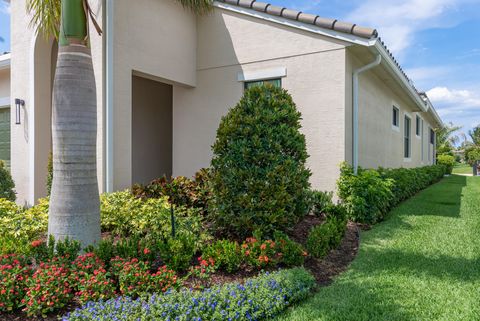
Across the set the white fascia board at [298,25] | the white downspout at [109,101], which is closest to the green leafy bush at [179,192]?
the white downspout at [109,101]

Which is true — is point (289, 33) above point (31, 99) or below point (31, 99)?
above

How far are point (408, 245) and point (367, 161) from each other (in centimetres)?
412

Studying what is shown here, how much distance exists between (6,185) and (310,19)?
8159 mm

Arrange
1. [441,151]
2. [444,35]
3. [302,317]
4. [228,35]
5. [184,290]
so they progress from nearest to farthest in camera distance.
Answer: [302,317] < [184,290] < [228,35] < [444,35] < [441,151]

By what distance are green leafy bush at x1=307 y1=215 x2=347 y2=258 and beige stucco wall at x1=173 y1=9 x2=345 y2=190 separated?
2162mm

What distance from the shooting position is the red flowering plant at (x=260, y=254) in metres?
4.29

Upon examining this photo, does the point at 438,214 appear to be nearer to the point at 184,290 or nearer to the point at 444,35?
the point at 184,290

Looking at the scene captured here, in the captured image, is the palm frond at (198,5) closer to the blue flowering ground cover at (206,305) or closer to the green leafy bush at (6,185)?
the green leafy bush at (6,185)

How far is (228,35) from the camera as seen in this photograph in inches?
358

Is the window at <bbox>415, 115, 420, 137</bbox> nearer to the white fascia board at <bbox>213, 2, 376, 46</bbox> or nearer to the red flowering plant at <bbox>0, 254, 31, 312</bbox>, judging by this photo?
the white fascia board at <bbox>213, 2, 376, 46</bbox>

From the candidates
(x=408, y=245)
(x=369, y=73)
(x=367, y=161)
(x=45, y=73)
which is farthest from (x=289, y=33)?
(x=45, y=73)

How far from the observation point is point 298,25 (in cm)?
804

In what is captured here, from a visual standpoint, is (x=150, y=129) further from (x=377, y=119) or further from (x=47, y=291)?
(x=47, y=291)

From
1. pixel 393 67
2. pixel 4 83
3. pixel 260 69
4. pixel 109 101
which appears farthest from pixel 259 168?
pixel 4 83
